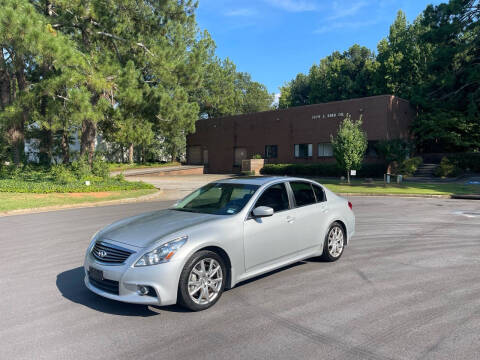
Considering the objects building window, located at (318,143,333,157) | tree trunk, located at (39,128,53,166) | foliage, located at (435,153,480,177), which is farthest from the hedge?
tree trunk, located at (39,128,53,166)

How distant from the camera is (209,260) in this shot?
4.38 meters

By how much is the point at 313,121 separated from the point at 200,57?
1431 cm

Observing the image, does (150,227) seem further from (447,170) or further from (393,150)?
(447,170)

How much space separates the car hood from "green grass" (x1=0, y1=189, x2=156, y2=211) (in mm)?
10265

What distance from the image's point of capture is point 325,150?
3306 cm

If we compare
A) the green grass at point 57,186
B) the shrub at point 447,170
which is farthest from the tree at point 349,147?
the green grass at point 57,186

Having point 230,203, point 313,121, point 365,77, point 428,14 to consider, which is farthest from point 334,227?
point 365,77

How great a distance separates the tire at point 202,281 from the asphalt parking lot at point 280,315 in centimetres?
Result: 16

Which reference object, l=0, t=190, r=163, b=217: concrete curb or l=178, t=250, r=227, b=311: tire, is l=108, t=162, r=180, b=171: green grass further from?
l=178, t=250, r=227, b=311: tire

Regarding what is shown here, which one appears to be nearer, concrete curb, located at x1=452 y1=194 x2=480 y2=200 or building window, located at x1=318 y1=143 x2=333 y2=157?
concrete curb, located at x1=452 y1=194 x2=480 y2=200

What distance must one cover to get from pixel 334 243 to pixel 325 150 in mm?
27621

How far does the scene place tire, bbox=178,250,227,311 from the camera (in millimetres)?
4133

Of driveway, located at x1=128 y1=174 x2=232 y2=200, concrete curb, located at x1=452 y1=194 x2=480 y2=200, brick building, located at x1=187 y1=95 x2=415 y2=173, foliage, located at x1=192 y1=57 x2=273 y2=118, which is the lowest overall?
concrete curb, located at x1=452 y1=194 x2=480 y2=200

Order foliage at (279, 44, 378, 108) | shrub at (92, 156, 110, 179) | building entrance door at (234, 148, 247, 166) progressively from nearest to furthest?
shrub at (92, 156, 110, 179)
building entrance door at (234, 148, 247, 166)
foliage at (279, 44, 378, 108)
